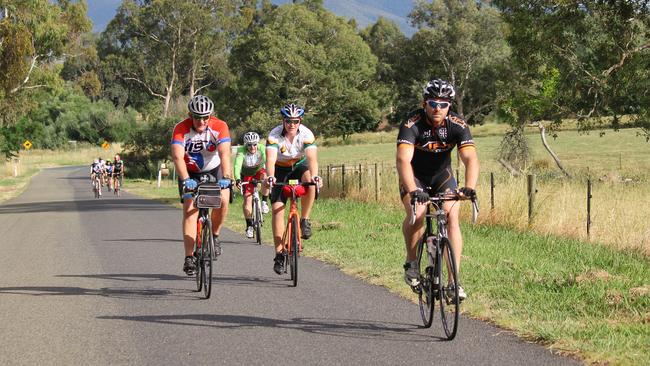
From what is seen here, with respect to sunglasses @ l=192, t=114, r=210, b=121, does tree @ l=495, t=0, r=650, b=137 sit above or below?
above

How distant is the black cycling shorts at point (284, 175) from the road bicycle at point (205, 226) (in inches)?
37.0

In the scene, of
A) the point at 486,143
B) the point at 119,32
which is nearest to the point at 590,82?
the point at 486,143

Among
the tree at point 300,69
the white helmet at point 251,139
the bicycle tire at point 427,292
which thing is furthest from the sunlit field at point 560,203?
the tree at point 300,69

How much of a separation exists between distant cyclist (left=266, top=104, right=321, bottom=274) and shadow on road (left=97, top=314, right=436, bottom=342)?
6.75ft

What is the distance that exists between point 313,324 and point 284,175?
300cm

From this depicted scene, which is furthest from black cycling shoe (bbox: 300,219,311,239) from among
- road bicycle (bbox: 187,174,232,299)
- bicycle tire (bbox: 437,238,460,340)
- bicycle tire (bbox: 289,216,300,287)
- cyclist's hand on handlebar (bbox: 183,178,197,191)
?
bicycle tire (bbox: 437,238,460,340)

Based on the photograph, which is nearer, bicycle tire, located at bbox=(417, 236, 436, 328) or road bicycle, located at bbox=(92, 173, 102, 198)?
bicycle tire, located at bbox=(417, 236, 436, 328)

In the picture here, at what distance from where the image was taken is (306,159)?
1004cm

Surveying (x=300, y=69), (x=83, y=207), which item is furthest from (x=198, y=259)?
(x=300, y=69)

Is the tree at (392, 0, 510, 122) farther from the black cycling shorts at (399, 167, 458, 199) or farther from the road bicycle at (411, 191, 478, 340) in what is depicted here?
the road bicycle at (411, 191, 478, 340)

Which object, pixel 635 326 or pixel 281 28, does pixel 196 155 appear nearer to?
pixel 635 326

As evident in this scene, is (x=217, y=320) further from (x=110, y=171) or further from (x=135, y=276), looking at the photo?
(x=110, y=171)

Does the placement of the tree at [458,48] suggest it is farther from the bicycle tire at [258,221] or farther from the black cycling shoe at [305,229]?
the black cycling shoe at [305,229]

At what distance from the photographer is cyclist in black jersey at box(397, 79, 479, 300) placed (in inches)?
272
